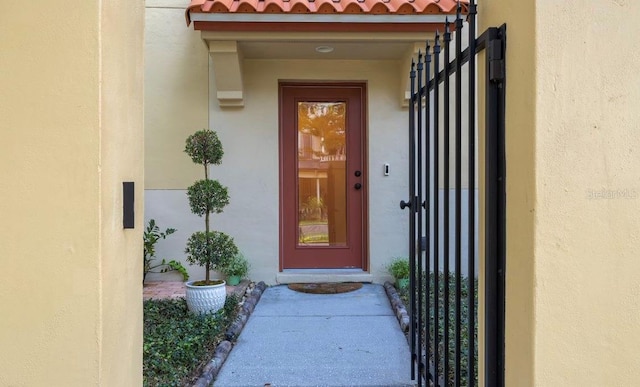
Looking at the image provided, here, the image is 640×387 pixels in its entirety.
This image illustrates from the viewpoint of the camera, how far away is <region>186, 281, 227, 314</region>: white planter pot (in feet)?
12.7

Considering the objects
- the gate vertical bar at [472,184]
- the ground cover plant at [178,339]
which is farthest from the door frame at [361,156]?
the gate vertical bar at [472,184]

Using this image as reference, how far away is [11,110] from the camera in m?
1.45

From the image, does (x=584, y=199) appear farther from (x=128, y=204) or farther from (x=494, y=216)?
(x=128, y=204)

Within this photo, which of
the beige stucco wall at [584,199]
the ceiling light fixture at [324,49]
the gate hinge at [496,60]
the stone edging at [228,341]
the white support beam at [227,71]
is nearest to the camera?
the beige stucco wall at [584,199]

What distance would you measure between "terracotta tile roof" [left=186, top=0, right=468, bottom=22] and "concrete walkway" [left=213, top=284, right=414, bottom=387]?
9.06 feet

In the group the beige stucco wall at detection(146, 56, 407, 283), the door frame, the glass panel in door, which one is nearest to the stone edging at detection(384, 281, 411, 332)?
the beige stucco wall at detection(146, 56, 407, 283)

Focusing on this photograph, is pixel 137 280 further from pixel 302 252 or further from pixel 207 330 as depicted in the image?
pixel 302 252

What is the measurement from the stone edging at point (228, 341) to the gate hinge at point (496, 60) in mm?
2282

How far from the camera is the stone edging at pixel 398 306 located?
3654mm

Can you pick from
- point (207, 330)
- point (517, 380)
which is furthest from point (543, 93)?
point (207, 330)

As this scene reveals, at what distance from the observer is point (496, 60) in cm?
153

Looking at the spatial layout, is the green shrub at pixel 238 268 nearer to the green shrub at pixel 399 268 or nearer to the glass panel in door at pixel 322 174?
the glass panel in door at pixel 322 174

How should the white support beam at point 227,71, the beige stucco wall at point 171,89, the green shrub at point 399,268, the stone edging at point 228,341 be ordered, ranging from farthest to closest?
the beige stucco wall at point 171,89 < the green shrub at point 399,268 < the white support beam at point 227,71 < the stone edging at point 228,341

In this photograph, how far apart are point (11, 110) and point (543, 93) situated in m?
1.67
